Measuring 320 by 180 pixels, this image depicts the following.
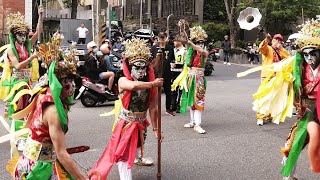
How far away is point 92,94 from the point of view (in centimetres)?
1044

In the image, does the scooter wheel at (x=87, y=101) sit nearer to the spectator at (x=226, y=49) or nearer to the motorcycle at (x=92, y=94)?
the motorcycle at (x=92, y=94)

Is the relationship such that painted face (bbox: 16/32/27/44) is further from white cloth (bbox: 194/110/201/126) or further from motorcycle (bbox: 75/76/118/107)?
motorcycle (bbox: 75/76/118/107)

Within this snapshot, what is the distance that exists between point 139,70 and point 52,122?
1.81 meters

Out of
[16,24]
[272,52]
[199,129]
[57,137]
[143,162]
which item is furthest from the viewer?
[272,52]

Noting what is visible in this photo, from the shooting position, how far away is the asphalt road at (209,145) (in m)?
5.66

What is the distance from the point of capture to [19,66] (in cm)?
639

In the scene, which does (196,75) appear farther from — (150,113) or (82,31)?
(82,31)

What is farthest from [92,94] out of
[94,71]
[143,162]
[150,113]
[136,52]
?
[136,52]

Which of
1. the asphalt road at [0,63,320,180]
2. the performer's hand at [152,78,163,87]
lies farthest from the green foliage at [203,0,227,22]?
the performer's hand at [152,78,163,87]

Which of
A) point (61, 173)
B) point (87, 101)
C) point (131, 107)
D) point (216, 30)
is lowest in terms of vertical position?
point (87, 101)

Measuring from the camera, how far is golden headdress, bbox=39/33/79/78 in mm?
3416

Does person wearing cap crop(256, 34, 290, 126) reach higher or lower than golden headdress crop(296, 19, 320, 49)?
lower

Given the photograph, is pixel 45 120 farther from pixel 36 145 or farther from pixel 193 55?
pixel 193 55

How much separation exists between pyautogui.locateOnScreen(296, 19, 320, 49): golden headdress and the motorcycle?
21.3 feet
